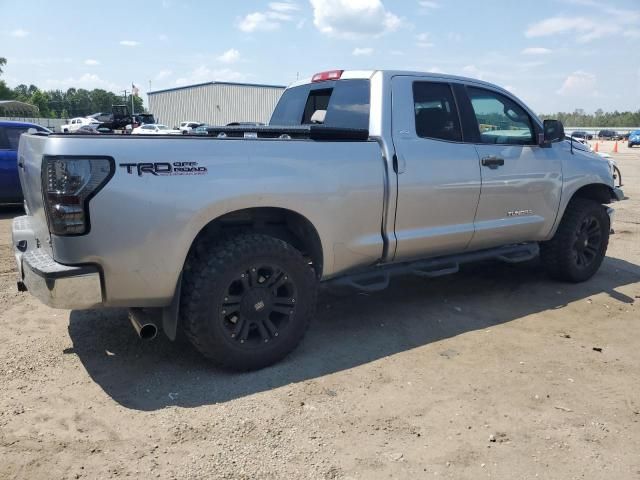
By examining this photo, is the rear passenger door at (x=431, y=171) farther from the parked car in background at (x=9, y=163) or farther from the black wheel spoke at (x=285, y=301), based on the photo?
the parked car in background at (x=9, y=163)

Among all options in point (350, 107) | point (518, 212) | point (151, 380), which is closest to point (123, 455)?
point (151, 380)

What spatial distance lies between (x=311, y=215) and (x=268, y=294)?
0.60 meters

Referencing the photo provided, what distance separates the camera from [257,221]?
3781 mm

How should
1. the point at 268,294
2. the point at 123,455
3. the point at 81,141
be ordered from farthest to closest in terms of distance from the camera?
→ the point at 268,294 → the point at 81,141 → the point at 123,455

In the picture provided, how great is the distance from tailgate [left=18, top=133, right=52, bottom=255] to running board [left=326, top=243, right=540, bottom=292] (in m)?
1.93

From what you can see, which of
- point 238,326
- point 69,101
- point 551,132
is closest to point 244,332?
point 238,326

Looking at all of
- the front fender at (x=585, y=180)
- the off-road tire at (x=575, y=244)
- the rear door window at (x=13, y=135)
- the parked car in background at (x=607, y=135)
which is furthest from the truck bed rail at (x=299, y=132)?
the parked car in background at (x=607, y=135)

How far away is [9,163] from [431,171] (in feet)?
25.7

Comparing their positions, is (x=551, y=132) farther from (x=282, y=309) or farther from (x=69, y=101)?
(x=69, y=101)

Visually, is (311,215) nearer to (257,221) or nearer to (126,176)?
(257,221)

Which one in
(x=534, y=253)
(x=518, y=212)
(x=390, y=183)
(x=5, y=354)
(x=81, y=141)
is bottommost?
(x=5, y=354)

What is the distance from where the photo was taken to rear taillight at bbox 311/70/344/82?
4.74 m

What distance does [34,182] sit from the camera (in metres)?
3.28

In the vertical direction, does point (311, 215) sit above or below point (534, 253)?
above
